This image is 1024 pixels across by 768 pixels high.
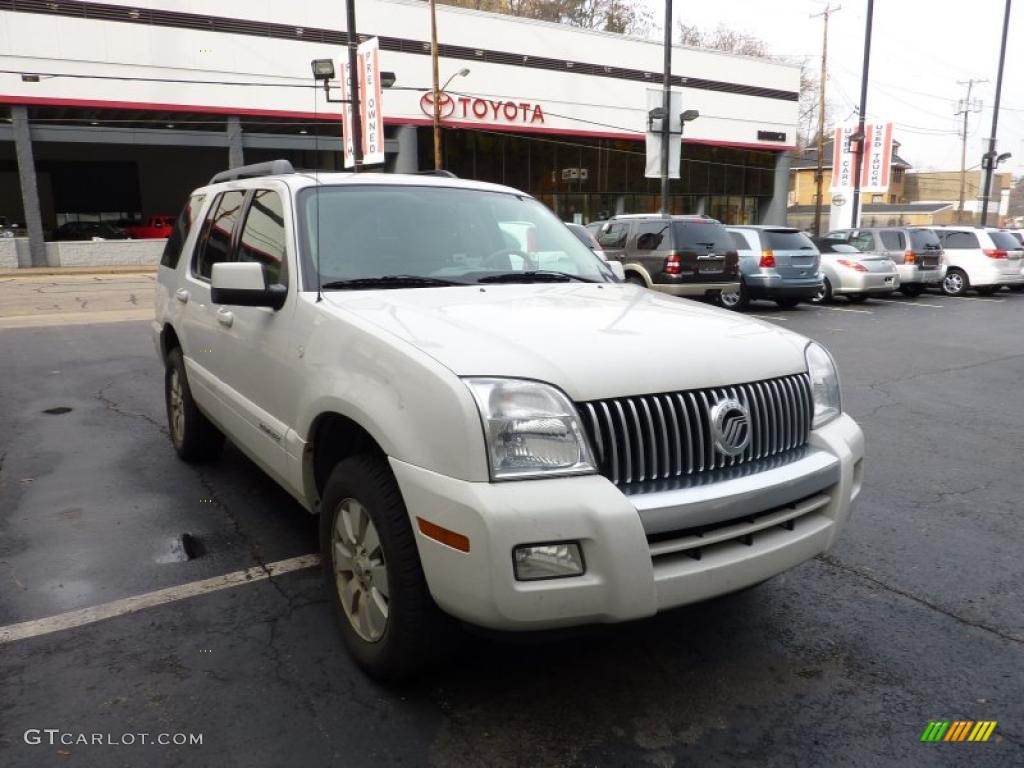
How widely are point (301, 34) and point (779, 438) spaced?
30.4m

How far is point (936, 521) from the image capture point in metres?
4.47

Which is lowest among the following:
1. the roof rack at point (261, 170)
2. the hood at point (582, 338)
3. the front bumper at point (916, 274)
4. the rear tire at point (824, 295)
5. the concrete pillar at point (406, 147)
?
the rear tire at point (824, 295)

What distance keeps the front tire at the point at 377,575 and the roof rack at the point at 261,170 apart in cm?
202

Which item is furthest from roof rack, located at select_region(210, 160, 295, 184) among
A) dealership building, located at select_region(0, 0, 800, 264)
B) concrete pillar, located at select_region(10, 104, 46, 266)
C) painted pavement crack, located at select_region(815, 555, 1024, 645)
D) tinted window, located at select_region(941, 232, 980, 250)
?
concrete pillar, located at select_region(10, 104, 46, 266)

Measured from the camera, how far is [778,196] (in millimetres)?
43344

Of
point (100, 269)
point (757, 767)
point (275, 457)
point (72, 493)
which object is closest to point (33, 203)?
point (100, 269)

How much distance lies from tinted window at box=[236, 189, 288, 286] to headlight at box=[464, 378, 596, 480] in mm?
1528

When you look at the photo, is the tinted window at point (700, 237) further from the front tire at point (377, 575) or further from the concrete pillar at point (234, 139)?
the concrete pillar at point (234, 139)

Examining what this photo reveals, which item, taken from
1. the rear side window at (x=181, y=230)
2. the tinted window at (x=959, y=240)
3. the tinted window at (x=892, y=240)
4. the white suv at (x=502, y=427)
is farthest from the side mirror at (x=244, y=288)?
the tinted window at (x=959, y=240)

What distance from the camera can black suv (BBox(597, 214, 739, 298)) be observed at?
1414 cm

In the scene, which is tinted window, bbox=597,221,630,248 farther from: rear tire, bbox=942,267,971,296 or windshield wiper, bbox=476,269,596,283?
windshield wiper, bbox=476,269,596,283

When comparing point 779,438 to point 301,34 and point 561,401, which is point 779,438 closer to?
point 561,401

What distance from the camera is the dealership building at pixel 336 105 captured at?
2623 cm

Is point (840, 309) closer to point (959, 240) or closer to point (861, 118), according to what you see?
point (959, 240)
